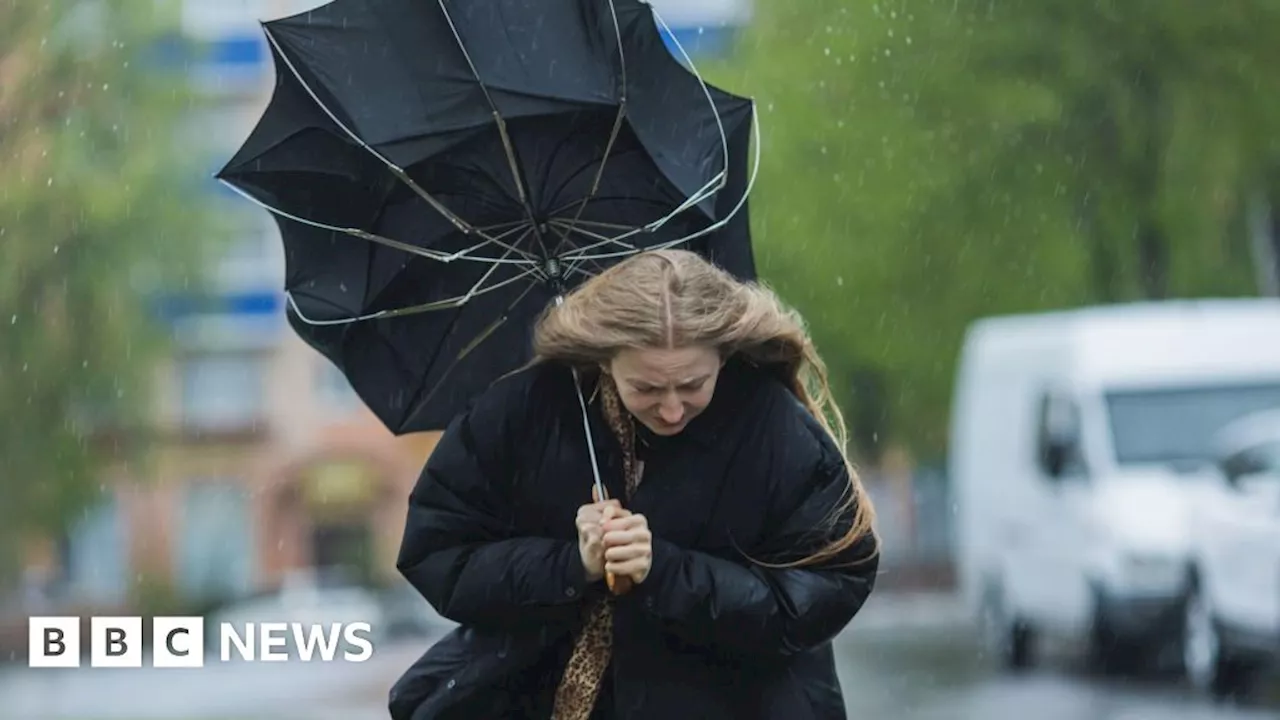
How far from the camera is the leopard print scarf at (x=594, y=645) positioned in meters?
4.01

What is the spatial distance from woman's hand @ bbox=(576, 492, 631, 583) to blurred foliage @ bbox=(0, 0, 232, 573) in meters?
27.5

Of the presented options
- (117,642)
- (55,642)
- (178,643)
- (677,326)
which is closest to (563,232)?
(677,326)

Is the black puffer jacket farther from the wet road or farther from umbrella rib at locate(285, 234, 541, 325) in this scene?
the wet road

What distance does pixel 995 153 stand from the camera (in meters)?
26.6

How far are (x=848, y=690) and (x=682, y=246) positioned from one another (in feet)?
53.2

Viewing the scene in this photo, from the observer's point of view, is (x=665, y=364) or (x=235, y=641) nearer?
(x=665, y=364)

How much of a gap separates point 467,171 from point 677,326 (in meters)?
0.85

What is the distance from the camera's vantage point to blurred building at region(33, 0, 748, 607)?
5100 cm

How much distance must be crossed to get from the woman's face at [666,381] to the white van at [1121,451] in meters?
12.5

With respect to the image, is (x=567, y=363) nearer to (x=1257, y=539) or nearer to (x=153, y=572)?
(x=1257, y=539)

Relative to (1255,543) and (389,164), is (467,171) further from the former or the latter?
(1255,543)

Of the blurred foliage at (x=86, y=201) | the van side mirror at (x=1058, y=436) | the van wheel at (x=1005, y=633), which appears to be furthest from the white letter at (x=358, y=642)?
the van side mirror at (x=1058, y=436)

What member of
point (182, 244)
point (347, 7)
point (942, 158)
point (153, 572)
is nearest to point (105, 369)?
point (182, 244)

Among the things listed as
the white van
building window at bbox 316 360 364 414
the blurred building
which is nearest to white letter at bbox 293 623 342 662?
the blurred building
